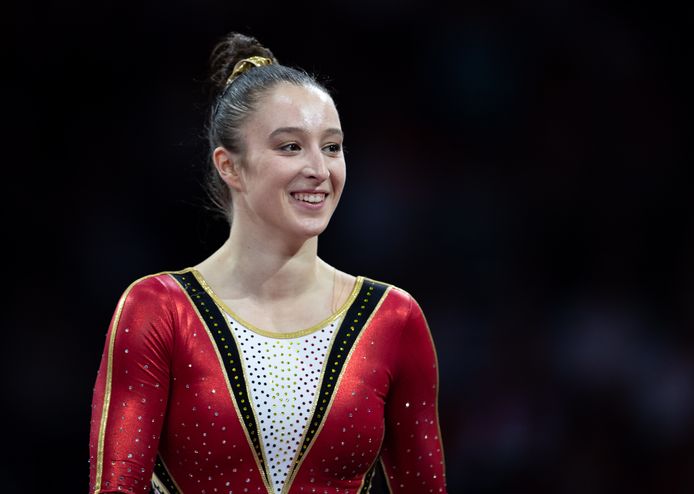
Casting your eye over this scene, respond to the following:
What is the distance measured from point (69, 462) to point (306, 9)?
1581 mm

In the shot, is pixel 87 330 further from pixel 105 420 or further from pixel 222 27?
pixel 105 420

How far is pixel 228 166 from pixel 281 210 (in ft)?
0.49

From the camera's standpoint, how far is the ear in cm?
181

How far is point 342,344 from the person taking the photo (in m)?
1.80

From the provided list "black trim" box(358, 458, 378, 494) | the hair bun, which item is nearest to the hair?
the hair bun

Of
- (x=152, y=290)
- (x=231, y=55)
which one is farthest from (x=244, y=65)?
(x=152, y=290)

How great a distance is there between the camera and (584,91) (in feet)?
11.0

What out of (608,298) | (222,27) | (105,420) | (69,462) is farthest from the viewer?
(608,298)

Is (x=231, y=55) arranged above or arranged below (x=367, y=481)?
above

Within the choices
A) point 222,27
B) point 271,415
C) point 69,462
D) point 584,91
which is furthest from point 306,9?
point 271,415

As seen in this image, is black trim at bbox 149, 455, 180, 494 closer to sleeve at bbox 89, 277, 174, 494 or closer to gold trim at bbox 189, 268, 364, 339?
sleeve at bbox 89, 277, 174, 494

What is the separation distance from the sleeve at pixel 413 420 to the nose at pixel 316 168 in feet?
1.08

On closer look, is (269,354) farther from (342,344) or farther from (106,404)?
(106,404)

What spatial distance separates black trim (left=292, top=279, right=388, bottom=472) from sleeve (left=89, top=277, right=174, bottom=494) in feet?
0.86
